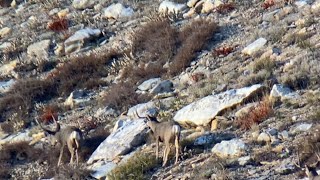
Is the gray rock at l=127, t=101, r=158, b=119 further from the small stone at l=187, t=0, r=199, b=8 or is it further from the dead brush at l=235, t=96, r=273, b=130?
the small stone at l=187, t=0, r=199, b=8

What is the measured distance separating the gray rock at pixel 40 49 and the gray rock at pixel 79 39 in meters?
0.74

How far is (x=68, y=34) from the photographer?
23.9 m

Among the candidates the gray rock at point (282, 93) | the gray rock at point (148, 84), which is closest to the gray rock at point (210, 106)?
the gray rock at point (282, 93)

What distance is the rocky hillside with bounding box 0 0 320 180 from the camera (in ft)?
43.7

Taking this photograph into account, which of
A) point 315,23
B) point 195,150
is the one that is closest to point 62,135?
point 195,150

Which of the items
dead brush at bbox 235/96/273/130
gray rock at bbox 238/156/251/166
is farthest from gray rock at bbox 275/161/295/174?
dead brush at bbox 235/96/273/130

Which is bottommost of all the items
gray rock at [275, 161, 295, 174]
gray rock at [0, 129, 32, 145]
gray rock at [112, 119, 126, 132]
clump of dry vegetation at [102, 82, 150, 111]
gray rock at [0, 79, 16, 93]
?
gray rock at [0, 129, 32, 145]

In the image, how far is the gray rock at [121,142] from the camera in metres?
14.9

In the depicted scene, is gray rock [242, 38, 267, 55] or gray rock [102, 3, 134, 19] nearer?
gray rock [242, 38, 267, 55]

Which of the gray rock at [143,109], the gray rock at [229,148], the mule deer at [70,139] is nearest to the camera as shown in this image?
the gray rock at [229,148]

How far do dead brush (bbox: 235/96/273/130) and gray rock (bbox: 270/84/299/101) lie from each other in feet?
1.25

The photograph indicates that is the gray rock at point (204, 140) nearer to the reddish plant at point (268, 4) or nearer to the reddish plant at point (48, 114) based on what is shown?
the reddish plant at point (48, 114)

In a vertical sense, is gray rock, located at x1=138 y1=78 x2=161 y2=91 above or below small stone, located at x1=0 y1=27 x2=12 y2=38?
below

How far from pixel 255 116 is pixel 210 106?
137cm
